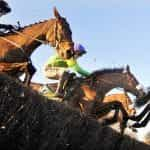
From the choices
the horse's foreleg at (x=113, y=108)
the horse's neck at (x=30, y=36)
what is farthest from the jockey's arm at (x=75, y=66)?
the horse's foreleg at (x=113, y=108)

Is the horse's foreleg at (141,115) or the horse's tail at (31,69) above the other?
the horse's tail at (31,69)

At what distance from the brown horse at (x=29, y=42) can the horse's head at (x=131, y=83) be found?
3.91 metres

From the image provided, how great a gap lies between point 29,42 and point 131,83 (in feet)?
17.4

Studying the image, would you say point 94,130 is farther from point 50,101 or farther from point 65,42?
point 65,42

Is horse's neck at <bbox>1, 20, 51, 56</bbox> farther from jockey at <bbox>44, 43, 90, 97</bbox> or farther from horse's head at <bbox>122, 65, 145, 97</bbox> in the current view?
horse's head at <bbox>122, 65, 145, 97</bbox>

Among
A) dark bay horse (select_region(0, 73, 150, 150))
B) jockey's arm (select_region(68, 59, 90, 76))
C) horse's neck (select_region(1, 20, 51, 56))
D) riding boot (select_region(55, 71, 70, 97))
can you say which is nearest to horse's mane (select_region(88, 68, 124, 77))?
jockey's arm (select_region(68, 59, 90, 76))

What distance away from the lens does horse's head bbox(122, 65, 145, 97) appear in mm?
17781

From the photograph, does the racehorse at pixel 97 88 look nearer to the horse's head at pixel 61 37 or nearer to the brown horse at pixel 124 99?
the brown horse at pixel 124 99

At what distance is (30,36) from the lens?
14.4 meters

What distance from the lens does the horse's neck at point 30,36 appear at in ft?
45.7

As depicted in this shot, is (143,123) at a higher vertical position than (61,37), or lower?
lower

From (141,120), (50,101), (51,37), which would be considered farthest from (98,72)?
(50,101)

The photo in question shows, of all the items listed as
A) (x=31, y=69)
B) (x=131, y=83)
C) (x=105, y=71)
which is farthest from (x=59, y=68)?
(x=131, y=83)

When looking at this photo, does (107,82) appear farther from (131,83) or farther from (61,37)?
(61,37)
